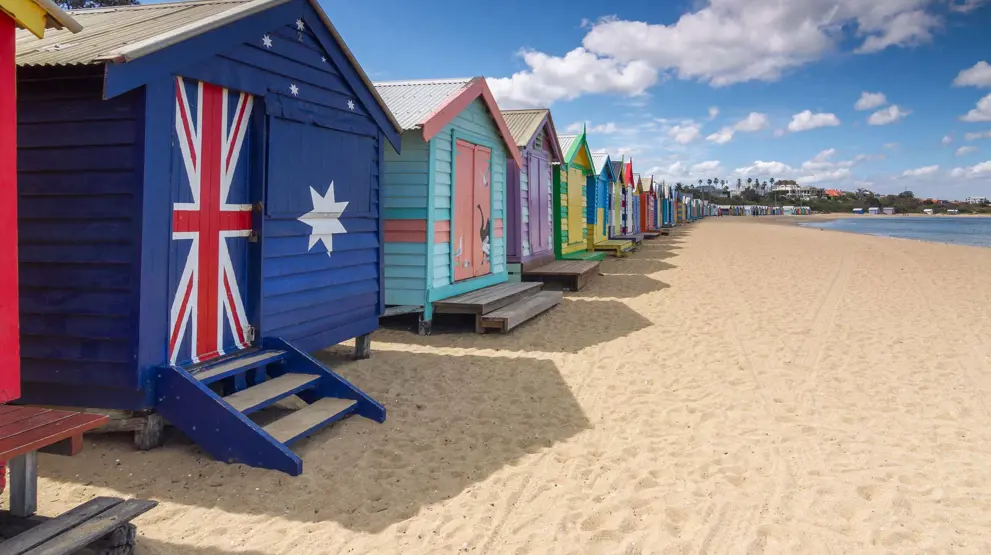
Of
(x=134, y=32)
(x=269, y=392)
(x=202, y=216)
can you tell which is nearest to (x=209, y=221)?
(x=202, y=216)

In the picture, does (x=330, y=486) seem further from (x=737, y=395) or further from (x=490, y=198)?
(x=490, y=198)

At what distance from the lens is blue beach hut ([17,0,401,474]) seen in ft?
13.5

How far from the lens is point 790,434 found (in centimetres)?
514

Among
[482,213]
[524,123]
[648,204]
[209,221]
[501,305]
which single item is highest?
[648,204]

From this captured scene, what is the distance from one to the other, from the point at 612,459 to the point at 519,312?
4.76m

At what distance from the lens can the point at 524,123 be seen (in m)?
13.8

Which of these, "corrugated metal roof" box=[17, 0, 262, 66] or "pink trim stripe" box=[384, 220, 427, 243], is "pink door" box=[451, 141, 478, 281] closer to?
"pink trim stripe" box=[384, 220, 427, 243]

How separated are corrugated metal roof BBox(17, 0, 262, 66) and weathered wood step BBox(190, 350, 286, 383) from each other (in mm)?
2090

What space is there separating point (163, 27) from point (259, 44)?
2.24ft

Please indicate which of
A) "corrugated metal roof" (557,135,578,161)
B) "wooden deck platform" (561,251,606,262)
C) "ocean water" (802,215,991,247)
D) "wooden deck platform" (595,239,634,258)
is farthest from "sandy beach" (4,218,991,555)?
"ocean water" (802,215,991,247)

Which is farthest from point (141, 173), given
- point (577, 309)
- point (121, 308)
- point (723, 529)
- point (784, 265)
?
point (784, 265)

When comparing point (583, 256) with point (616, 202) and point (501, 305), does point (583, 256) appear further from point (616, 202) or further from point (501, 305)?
point (616, 202)

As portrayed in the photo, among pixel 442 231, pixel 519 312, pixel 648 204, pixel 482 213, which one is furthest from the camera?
pixel 648 204

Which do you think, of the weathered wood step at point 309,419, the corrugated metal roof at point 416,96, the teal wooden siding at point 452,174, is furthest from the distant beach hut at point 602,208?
the weathered wood step at point 309,419
